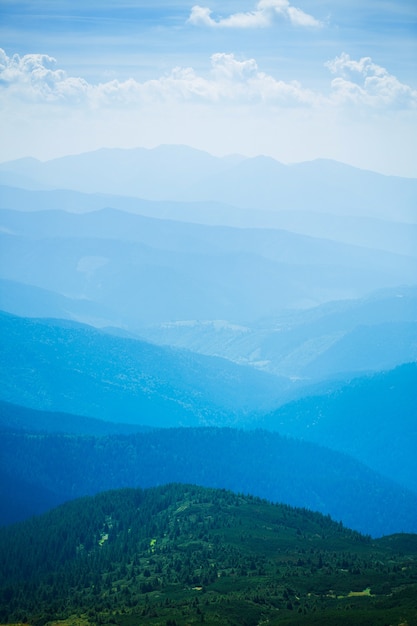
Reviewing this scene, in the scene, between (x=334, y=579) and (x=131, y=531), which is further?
(x=131, y=531)

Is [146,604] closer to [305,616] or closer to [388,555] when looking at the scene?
[305,616]

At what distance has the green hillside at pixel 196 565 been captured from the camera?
321 feet

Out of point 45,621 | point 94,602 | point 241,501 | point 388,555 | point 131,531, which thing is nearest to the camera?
point 45,621

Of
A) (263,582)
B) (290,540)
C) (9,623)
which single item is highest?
(290,540)

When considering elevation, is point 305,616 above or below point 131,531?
below

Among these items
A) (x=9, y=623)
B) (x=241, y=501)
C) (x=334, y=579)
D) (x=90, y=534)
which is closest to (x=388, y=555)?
(x=334, y=579)

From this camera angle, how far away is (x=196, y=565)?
405ft

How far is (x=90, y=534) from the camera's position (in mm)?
150875

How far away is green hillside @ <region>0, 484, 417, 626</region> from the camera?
321 ft

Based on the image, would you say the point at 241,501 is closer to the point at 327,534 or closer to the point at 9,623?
the point at 327,534

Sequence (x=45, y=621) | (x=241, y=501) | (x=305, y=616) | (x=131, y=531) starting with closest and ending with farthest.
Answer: (x=305, y=616), (x=45, y=621), (x=131, y=531), (x=241, y=501)

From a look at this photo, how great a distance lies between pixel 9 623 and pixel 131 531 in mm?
48961

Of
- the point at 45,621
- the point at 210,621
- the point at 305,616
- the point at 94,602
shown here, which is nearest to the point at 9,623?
the point at 45,621

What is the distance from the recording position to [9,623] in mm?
100188
